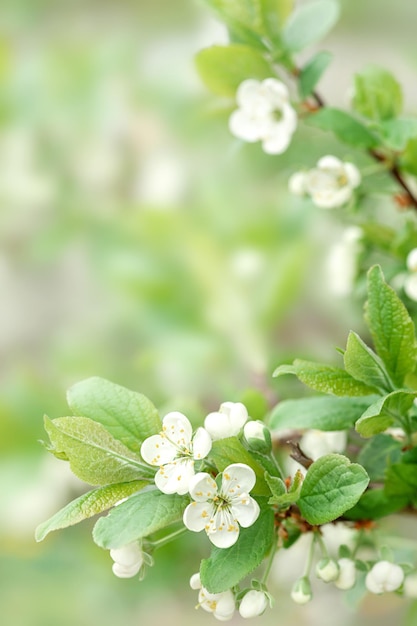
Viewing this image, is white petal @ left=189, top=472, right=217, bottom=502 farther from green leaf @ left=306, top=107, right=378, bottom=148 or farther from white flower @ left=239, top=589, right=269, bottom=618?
green leaf @ left=306, top=107, right=378, bottom=148

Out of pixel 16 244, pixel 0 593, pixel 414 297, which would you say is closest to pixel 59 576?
pixel 0 593

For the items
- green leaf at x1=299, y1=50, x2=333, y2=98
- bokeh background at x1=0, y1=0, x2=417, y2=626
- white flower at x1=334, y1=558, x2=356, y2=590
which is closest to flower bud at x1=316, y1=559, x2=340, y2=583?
white flower at x1=334, y1=558, x2=356, y2=590

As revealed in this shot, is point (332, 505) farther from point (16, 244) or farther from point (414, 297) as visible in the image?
point (16, 244)

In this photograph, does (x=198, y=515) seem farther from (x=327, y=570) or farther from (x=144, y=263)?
(x=144, y=263)

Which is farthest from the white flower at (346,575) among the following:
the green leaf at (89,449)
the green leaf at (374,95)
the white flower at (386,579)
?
the green leaf at (374,95)

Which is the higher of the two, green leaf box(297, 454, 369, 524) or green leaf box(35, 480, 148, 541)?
green leaf box(35, 480, 148, 541)

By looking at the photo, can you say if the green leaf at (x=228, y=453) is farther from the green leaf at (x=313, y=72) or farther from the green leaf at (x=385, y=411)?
the green leaf at (x=313, y=72)
